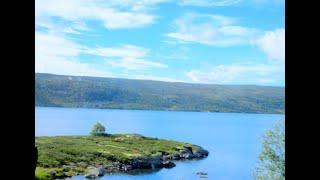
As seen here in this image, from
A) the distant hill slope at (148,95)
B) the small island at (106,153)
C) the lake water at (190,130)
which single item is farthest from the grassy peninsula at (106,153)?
the distant hill slope at (148,95)

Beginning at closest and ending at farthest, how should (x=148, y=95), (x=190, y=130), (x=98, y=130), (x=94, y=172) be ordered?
(x=94, y=172) → (x=98, y=130) → (x=190, y=130) → (x=148, y=95)

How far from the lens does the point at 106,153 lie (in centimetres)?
3509

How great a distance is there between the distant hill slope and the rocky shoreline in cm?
1019

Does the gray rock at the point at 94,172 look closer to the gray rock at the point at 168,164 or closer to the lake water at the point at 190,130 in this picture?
the lake water at the point at 190,130

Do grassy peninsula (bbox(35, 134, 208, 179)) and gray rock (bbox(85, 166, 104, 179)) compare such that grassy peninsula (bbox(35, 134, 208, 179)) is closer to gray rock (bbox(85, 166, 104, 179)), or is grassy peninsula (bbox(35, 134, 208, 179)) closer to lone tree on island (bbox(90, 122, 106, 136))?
gray rock (bbox(85, 166, 104, 179))

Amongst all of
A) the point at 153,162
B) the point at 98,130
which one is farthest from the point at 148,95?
the point at 153,162

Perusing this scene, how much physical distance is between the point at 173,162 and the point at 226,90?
31336 millimetres

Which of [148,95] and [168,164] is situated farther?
[148,95]

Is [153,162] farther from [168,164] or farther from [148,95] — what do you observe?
[148,95]

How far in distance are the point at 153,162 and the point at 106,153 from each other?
3475mm

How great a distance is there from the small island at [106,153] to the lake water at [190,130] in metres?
1.26

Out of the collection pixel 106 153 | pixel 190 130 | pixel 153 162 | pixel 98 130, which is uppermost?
pixel 98 130

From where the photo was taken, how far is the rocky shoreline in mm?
31294
